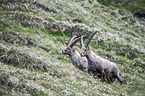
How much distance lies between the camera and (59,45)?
41.7 feet

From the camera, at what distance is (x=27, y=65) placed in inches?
343

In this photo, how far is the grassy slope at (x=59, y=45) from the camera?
7.53 meters

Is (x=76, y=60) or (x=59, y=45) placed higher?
(x=59, y=45)

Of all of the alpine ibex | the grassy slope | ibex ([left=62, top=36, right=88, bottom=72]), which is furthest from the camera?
ibex ([left=62, top=36, right=88, bottom=72])

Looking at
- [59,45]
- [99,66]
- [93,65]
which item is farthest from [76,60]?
[59,45]

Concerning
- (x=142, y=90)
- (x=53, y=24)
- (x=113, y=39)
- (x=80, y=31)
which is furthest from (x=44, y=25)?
(x=142, y=90)

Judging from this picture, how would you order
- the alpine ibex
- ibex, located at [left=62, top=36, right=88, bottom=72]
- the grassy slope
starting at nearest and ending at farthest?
the grassy slope < the alpine ibex < ibex, located at [left=62, top=36, right=88, bottom=72]

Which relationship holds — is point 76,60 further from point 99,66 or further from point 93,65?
point 99,66

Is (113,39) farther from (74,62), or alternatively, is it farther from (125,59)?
(74,62)

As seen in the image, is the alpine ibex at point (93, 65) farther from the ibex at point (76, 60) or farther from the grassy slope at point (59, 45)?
the grassy slope at point (59, 45)

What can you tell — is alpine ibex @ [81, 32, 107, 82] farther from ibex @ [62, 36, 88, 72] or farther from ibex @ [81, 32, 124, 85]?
ibex @ [62, 36, 88, 72]

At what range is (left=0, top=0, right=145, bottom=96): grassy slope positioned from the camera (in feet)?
24.7

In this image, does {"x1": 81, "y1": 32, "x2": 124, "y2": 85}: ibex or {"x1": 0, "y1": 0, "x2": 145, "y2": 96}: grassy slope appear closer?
{"x1": 0, "y1": 0, "x2": 145, "y2": 96}: grassy slope

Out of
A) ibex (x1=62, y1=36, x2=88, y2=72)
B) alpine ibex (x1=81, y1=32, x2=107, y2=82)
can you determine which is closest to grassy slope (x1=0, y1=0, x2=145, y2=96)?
ibex (x1=62, y1=36, x2=88, y2=72)
